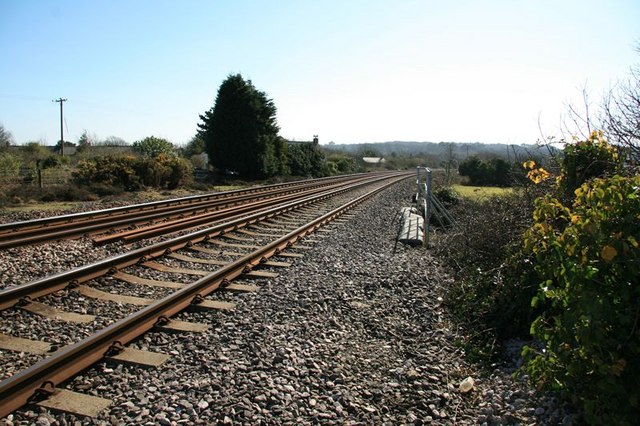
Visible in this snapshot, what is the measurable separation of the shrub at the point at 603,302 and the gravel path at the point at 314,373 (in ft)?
2.06

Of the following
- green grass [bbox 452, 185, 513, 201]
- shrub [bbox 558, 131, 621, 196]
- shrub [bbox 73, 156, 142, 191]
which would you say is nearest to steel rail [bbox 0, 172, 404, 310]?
shrub [bbox 558, 131, 621, 196]

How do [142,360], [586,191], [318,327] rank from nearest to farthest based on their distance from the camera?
[586,191] < [142,360] < [318,327]

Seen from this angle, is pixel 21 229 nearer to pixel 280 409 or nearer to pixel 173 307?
pixel 173 307

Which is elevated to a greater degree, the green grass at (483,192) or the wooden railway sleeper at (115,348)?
the green grass at (483,192)

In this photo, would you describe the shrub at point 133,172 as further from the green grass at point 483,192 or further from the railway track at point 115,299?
the green grass at point 483,192

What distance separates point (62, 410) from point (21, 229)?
735 cm

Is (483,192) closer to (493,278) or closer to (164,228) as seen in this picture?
(493,278)

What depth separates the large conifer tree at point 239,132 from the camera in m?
31.8

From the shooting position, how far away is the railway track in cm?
349

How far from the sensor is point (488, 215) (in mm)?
7738

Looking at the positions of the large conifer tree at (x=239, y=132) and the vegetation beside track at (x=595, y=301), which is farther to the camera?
the large conifer tree at (x=239, y=132)

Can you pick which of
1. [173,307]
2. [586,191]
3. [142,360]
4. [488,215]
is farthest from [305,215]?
[586,191]

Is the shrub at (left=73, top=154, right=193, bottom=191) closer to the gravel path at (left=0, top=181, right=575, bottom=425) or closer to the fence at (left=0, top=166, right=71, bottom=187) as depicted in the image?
the fence at (left=0, top=166, right=71, bottom=187)

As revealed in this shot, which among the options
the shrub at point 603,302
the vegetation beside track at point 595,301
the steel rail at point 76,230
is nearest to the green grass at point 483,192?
the vegetation beside track at point 595,301
